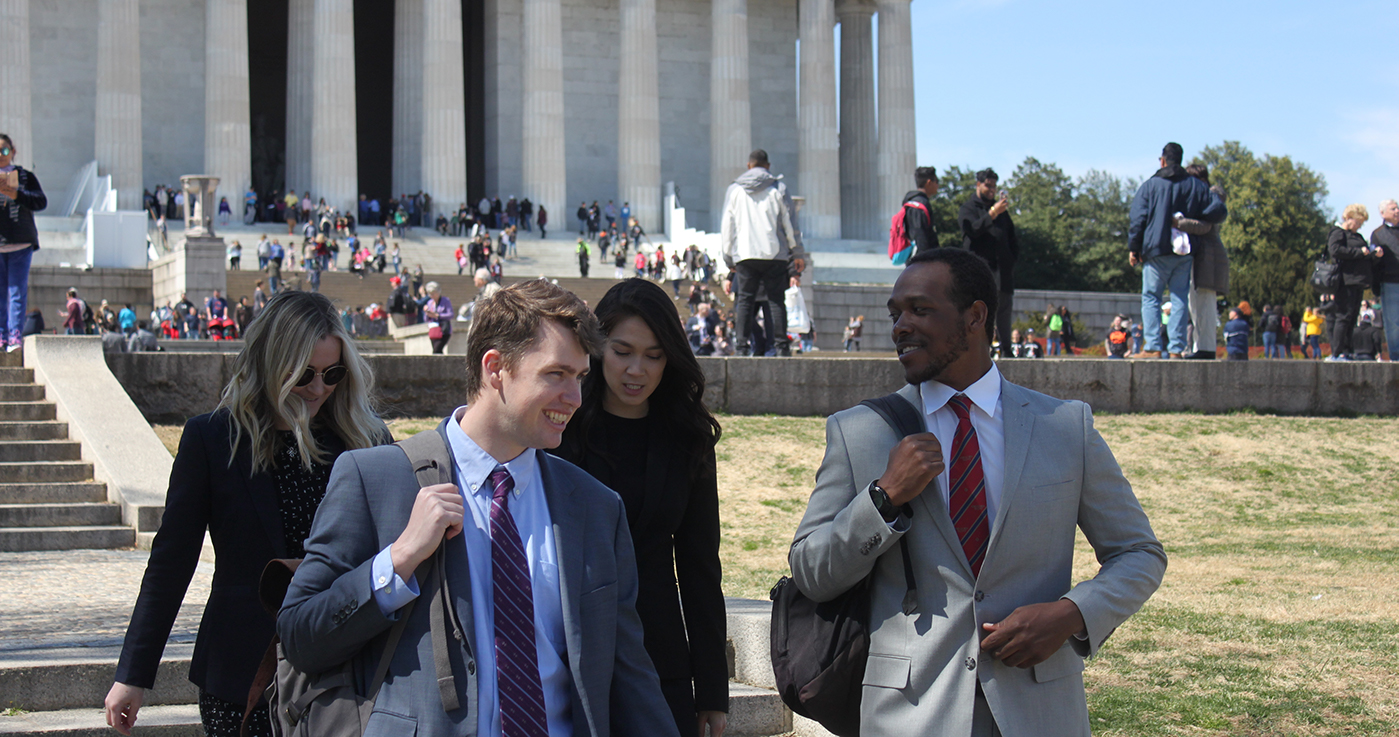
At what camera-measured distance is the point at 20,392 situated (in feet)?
39.5

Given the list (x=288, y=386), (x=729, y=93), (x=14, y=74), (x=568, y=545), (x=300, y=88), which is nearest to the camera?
(x=568, y=545)

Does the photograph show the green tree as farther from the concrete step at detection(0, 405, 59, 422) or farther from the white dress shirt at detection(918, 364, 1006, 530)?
the white dress shirt at detection(918, 364, 1006, 530)

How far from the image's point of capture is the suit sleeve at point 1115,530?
10.7ft

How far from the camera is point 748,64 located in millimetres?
55906

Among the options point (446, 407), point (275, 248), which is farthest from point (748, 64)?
point (446, 407)

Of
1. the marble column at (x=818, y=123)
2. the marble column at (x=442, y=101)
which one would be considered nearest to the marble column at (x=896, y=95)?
the marble column at (x=818, y=123)

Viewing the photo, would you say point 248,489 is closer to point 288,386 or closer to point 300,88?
point 288,386

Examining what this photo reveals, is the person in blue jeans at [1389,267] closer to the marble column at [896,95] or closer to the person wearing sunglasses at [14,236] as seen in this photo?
the person wearing sunglasses at [14,236]

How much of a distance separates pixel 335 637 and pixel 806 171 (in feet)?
172

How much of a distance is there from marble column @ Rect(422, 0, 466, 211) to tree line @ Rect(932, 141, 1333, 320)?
31.9m

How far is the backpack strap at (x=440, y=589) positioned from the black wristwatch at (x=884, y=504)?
958mm

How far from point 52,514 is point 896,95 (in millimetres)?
47427

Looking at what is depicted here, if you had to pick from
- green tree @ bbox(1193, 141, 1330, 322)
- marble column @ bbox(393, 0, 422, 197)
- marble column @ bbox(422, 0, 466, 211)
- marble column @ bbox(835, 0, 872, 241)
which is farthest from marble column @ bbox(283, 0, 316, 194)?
green tree @ bbox(1193, 141, 1330, 322)

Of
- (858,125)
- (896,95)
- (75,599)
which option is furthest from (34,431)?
(858,125)
